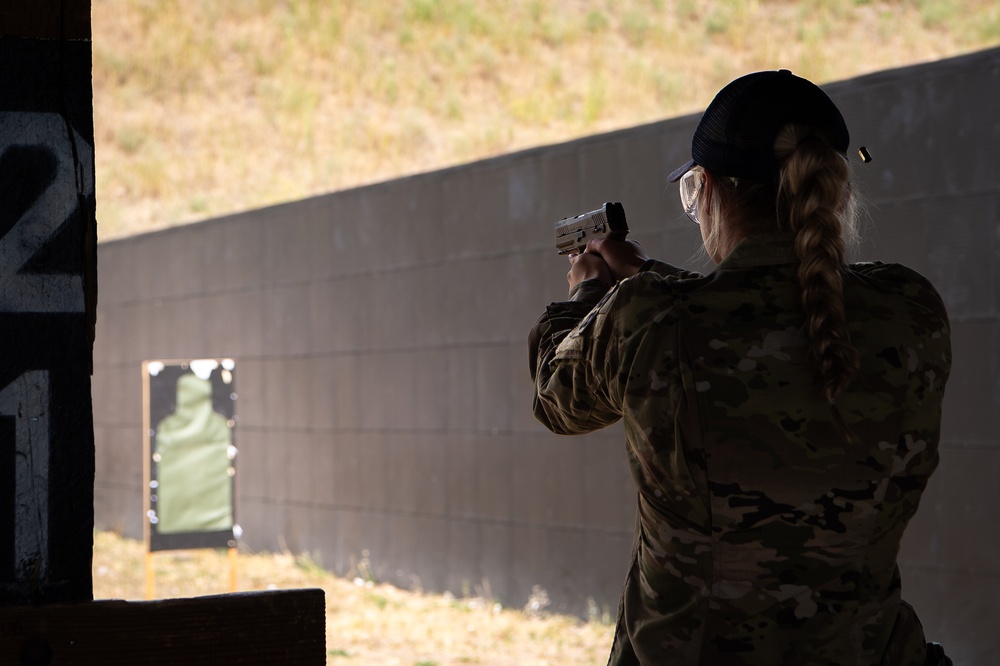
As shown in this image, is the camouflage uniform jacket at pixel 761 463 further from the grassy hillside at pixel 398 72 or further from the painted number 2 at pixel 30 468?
the grassy hillside at pixel 398 72

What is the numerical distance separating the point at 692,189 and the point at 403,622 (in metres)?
5.85

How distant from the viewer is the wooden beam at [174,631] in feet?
4.29

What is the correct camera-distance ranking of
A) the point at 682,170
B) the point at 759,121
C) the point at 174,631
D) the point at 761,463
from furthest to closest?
the point at 682,170 < the point at 759,121 < the point at 761,463 < the point at 174,631

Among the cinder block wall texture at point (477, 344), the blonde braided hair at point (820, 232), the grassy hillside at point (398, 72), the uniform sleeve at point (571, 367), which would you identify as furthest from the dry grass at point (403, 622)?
the grassy hillside at point (398, 72)

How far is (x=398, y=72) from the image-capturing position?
2456cm

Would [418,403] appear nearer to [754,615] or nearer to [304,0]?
[754,615]

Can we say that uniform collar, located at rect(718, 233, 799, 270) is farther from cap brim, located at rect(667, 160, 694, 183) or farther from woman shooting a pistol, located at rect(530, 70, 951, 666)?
cap brim, located at rect(667, 160, 694, 183)

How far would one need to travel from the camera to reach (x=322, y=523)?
894 centimetres

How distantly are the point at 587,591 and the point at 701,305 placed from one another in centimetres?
526

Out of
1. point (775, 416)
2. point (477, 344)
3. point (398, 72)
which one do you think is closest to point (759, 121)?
point (775, 416)

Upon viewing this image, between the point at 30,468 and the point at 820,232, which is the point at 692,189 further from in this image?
the point at 30,468

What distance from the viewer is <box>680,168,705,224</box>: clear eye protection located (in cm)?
187

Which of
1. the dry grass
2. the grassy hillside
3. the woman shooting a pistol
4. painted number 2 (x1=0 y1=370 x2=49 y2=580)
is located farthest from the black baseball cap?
the grassy hillside

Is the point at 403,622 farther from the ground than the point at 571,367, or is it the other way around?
the point at 571,367
